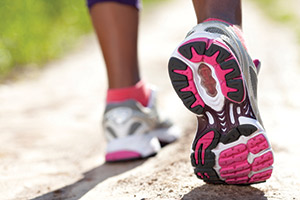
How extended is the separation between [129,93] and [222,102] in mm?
604

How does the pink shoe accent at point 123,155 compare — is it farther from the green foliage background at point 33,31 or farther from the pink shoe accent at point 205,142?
the green foliage background at point 33,31

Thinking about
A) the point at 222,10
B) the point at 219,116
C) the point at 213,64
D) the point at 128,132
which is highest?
the point at 222,10

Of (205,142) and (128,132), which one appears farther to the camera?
(128,132)

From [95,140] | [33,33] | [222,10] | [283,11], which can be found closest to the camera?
[222,10]

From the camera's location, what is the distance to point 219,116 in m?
1.14

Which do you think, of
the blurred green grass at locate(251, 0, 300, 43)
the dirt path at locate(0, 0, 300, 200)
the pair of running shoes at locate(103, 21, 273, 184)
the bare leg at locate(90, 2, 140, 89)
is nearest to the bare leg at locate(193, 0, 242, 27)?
the pair of running shoes at locate(103, 21, 273, 184)

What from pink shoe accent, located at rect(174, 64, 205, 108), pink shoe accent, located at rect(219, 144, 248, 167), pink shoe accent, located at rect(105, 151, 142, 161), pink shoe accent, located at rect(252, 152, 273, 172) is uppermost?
pink shoe accent, located at rect(174, 64, 205, 108)

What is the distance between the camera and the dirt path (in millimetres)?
1263

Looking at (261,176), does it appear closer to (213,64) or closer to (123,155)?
(213,64)

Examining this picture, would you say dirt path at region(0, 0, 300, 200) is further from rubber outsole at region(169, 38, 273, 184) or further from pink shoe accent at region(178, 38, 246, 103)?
pink shoe accent at region(178, 38, 246, 103)

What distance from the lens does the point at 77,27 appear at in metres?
5.37

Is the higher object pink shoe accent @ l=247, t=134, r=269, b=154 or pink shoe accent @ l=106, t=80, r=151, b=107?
pink shoe accent @ l=106, t=80, r=151, b=107

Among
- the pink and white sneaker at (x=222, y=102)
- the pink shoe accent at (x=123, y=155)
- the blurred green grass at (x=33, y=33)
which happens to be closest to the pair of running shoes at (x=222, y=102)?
the pink and white sneaker at (x=222, y=102)

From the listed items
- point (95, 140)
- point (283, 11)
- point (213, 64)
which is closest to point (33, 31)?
point (95, 140)
